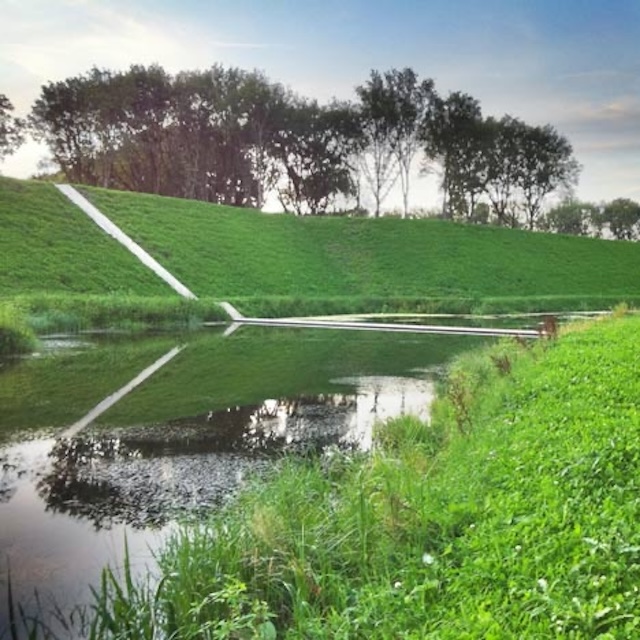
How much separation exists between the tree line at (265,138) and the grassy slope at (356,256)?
10.4 metres

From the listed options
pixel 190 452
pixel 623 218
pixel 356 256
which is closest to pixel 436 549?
pixel 190 452

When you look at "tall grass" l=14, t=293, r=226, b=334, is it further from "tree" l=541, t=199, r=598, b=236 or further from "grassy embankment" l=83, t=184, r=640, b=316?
"tree" l=541, t=199, r=598, b=236

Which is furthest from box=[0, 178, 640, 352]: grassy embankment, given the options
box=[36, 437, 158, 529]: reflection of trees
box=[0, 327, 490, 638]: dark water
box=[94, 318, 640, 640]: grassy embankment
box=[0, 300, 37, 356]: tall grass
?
box=[94, 318, 640, 640]: grassy embankment

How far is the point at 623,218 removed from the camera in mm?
73062

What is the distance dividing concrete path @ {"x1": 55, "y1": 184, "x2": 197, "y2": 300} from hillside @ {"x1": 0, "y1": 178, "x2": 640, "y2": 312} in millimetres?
558

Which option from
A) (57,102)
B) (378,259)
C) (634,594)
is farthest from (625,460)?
(57,102)

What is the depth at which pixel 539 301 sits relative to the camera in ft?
108

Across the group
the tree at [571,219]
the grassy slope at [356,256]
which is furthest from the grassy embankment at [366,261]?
the tree at [571,219]

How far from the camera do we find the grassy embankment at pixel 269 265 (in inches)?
1001

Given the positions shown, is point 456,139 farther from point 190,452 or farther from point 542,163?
point 190,452

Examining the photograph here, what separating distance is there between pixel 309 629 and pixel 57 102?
5377 centimetres

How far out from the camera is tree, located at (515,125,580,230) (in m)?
60.7

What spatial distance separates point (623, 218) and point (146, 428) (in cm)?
7301

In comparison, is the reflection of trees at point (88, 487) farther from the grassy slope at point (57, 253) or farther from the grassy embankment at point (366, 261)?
the grassy embankment at point (366, 261)
